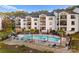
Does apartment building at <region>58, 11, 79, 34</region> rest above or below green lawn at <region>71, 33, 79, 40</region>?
above

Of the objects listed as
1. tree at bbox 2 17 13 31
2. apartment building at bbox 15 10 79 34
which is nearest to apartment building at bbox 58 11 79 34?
apartment building at bbox 15 10 79 34

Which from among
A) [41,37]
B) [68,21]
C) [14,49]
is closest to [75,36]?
[68,21]

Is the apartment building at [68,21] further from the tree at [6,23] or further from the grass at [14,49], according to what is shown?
the tree at [6,23]

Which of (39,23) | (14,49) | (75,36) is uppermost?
(39,23)

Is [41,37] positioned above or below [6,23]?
below

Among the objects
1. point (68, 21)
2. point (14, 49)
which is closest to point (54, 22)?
point (68, 21)

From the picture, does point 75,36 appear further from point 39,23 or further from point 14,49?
point 14,49

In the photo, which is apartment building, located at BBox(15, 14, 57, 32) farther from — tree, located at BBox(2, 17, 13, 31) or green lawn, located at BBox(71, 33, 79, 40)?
green lawn, located at BBox(71, 33, 79, 40)

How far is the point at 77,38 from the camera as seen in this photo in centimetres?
192

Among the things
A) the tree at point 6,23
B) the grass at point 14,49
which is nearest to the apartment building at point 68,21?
the grass at point 14,49

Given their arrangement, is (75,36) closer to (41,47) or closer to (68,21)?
(68,21)

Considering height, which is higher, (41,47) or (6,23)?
(6,23)
